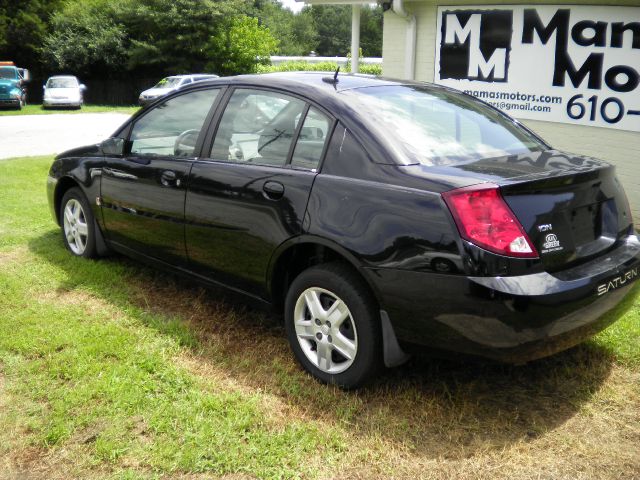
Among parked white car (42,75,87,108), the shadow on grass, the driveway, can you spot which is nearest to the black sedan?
the shadow on grass

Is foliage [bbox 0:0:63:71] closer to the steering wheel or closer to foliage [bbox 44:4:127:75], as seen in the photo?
foliage [bbox 44:4:127:75]

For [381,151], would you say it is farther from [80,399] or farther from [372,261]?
[80,399]

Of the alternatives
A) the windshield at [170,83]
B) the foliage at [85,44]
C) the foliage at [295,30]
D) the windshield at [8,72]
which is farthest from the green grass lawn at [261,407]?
the foliage at [295,30]

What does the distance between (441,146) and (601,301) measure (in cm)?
111

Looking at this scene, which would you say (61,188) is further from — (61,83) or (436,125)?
(61,83)

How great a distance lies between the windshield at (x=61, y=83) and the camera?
30.9 metres

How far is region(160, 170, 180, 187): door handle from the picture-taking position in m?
4.31

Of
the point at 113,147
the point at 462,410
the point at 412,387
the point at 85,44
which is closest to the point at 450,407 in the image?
the point at 462,410

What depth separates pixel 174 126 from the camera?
4625mm

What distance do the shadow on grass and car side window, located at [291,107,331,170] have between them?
115cm

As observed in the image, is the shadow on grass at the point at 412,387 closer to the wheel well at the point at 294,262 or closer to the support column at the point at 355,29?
the wheel well at the point at 294,262

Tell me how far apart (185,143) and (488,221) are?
7.41 feet

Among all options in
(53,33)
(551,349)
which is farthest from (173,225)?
(53,33)

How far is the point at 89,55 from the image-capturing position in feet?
120
